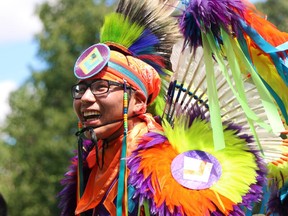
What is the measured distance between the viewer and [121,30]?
3.92m

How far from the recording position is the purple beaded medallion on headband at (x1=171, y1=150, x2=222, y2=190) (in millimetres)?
3555

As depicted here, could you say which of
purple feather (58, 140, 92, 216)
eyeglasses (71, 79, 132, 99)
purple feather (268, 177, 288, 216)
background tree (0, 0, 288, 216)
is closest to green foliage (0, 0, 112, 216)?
background tree (0, 0, 288, 216)

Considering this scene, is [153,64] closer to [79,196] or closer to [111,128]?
[111,128]

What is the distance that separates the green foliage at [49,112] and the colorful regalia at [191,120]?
582 inches

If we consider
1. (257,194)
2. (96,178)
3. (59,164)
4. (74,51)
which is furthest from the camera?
(74,51)

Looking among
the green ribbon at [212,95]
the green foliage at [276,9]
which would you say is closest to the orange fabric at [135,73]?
the green ribbon at [212,95]

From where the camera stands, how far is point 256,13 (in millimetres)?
3658

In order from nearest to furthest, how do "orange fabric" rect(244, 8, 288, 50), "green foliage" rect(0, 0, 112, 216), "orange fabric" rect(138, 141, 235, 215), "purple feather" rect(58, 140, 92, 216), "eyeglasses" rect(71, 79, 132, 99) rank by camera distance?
"orange fabric" rect(138, 141, 235, 215), "orange fabric" rect(244, 8, 288, 50), "eyeglasses" rect(71, 79, 132, 99), "purple feather" rect(58, 140, 92, 216), "green foliage" rect(0, 0, 112, 216)

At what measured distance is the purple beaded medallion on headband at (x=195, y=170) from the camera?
140 inches

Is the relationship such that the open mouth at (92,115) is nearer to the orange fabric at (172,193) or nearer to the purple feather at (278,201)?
the orange fabric at (172,193)

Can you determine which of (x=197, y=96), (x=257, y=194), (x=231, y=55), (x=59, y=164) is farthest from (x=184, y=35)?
(x=59, y=164)

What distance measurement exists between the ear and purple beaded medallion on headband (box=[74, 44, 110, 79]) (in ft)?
0.79

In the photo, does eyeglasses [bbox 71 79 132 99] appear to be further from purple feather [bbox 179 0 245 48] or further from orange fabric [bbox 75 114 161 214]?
purple feather [bbox 179 0 245 48]

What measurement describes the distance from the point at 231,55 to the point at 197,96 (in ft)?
1.67
